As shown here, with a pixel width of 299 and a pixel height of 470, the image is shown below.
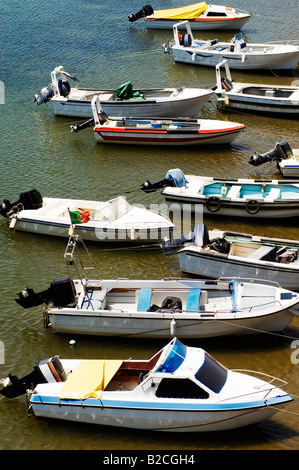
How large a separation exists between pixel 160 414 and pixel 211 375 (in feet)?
5.37

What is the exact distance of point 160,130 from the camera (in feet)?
108

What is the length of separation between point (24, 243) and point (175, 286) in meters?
7.87

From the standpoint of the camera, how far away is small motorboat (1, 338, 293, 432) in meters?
15.9

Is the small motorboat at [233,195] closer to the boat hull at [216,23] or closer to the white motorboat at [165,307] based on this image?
the white motorboat at [165,307]

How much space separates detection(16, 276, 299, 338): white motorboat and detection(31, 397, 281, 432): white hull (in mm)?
3524

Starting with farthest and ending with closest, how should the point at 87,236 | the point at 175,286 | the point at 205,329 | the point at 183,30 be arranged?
the point at 183,30, the point at 87,236, the point at 175,286, the point at 205,329

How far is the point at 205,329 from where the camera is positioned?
19.3m

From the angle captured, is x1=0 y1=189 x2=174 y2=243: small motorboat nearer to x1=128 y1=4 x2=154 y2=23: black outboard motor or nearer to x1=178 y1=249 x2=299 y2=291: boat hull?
x1=178 y1=249 x2=299 y2=291: boat hull

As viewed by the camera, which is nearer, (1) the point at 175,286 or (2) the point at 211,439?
(2) the point at 211,439

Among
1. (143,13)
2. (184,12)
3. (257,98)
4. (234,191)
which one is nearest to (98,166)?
(234,191)

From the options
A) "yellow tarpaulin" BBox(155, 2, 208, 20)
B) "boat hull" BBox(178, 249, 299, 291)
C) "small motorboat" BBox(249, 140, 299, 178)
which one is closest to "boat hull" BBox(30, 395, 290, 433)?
"boat hull" BBox(178, 249, 299, 291)

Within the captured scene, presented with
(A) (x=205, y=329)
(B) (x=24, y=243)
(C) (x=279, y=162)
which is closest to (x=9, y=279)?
(B) (x=24, y=243)

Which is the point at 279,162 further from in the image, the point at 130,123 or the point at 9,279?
the point at 9,279

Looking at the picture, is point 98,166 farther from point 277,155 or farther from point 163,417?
point 163,417
